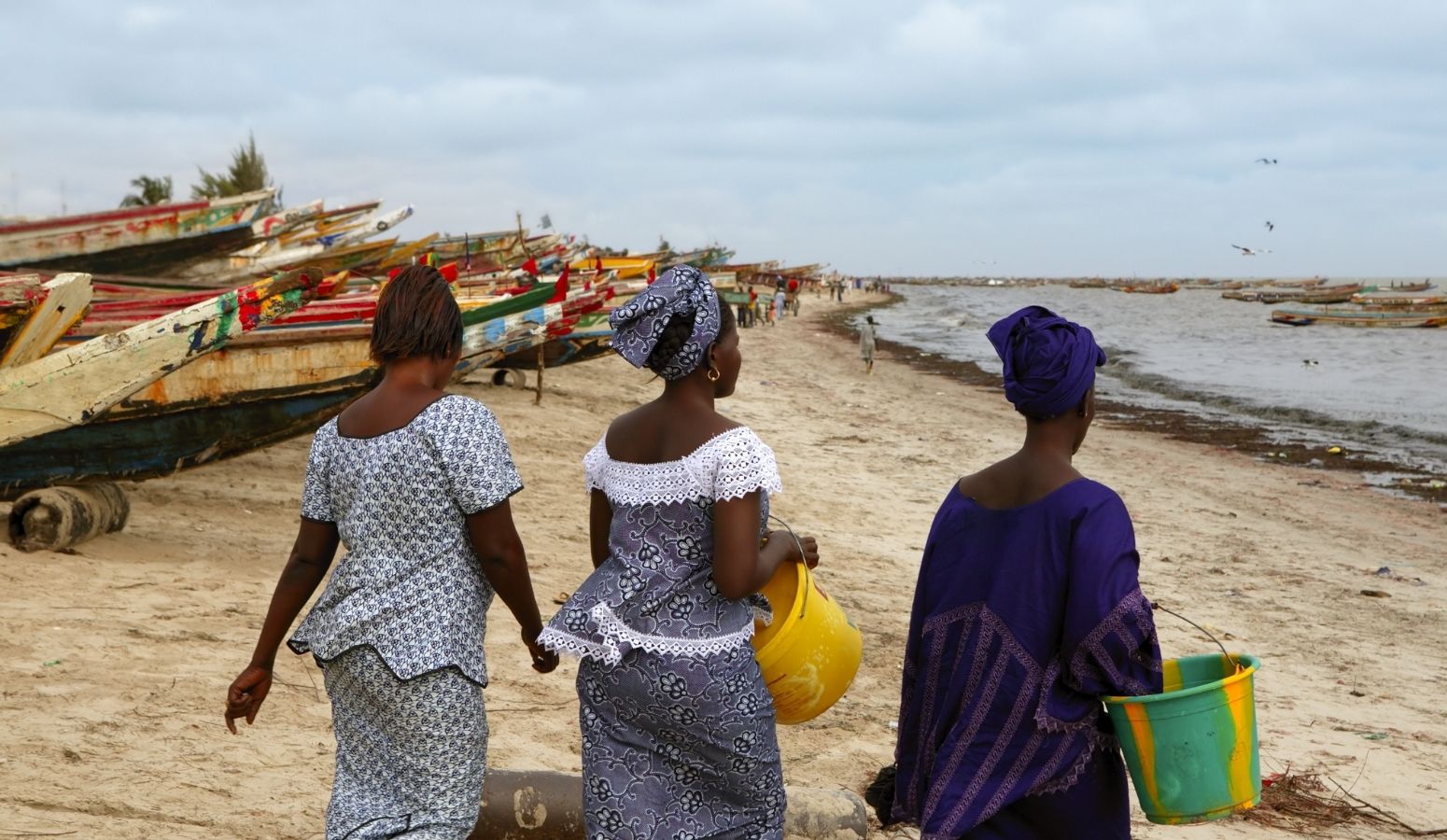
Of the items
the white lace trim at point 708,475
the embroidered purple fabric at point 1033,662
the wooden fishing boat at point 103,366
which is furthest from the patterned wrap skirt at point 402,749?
the wooden fishing boat at point 103,366

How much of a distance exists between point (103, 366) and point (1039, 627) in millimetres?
5190

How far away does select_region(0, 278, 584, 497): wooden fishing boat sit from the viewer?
6.71 meters

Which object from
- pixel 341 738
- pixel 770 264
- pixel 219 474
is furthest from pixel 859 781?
pixel 770 264

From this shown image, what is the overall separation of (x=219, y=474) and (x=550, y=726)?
16.1 feet

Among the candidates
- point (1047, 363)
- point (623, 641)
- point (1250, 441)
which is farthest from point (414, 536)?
point (1250, 441)

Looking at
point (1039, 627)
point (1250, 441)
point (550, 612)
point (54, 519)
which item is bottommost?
point (1250, 441)

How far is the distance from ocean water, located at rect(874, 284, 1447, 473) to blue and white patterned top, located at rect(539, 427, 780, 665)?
15.4 m

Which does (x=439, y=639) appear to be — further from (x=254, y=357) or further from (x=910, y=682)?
(x=254, y=357)

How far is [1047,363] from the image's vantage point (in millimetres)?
2342

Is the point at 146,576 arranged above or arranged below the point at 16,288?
below

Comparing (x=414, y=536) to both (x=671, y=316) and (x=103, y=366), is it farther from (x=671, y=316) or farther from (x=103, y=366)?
(x=103, y=366)

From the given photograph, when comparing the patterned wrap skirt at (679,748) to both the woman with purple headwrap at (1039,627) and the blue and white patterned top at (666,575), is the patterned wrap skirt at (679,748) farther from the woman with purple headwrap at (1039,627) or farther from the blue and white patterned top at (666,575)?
the woman with purple headwrap at (1039,627)

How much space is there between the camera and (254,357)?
25.4 ft

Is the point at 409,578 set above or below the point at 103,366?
below
